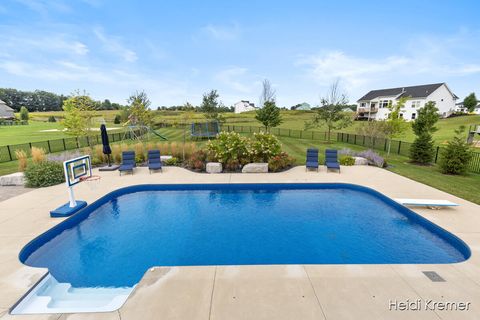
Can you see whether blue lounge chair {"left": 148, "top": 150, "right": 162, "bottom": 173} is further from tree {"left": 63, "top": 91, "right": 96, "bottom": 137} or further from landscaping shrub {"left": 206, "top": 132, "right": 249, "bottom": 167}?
tree {"left": 63, "top": 91, "right": 96, "bottom": 137}

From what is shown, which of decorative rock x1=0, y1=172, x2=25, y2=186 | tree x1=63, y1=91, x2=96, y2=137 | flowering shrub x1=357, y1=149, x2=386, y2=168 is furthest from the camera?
tree x1=63, y1=91, x2=96, y2=137

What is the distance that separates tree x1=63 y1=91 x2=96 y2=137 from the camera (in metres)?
13.0

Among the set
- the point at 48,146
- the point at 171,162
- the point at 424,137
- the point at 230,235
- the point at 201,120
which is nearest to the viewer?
the point at 230,235

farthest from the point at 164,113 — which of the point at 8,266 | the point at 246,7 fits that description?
the point at 8,266

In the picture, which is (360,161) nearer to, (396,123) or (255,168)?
(396,123)

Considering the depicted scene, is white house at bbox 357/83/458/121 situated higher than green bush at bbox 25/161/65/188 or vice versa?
white house at bbox 357/83/458/121

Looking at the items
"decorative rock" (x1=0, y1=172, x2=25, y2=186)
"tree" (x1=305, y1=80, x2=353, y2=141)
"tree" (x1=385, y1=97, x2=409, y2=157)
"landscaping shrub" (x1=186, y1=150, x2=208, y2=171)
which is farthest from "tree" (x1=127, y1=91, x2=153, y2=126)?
"tree" (x1=385, y1=97, x2=409, y2=157)

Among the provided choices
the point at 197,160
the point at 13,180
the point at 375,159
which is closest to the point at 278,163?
the point at 197,160

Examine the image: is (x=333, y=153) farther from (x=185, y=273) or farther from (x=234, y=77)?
(x=234, y=77)

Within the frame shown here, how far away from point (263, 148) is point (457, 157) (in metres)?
9.05

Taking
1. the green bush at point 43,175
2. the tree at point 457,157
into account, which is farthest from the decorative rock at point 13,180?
the tree at point 457,157

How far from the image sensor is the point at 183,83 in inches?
1164

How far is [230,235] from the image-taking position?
569 cm

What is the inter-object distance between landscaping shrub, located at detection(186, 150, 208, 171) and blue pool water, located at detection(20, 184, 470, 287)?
97.2 inches
